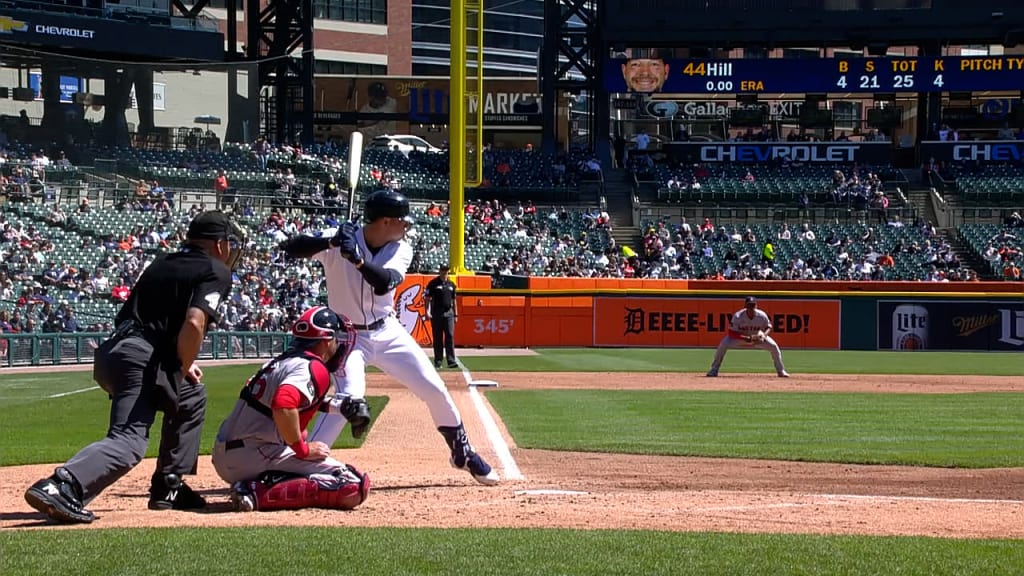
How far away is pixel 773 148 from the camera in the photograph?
4469 cm

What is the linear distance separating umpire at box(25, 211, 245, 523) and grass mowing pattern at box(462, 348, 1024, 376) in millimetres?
16054

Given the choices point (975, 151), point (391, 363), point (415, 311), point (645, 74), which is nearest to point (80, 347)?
point (415, 311)

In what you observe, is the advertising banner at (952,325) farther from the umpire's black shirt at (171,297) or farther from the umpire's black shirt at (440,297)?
the umpire's black shirt at (171,297)

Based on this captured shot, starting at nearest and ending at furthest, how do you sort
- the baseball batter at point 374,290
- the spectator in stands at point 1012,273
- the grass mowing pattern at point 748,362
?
the baseball batter at point 374,290 < the grass mowing pattern at point 748,362 < the spectator in stands at point 1012,273

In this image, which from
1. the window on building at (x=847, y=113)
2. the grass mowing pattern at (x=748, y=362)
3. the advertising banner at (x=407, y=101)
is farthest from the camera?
the advertising banner at (x=407, y=101)

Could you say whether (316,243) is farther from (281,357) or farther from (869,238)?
(869,238)

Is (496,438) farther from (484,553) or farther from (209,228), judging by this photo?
(484,553)

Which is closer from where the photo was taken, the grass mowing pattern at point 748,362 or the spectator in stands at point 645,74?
the grass mowing pattern at point 748,362

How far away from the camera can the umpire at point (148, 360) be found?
632 centimetres

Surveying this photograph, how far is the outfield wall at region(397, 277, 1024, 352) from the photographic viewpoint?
3156cm

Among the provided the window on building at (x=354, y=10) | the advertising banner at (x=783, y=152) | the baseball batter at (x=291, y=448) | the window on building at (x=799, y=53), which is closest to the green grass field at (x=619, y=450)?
the baseball batter at (x=291, y=448)

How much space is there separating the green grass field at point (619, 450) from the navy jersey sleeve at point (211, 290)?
1.14m

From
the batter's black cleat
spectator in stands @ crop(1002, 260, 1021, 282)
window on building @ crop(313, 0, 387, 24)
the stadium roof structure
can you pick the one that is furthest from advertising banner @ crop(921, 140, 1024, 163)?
the batter's black cleat

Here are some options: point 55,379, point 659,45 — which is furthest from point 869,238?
point 55,379
